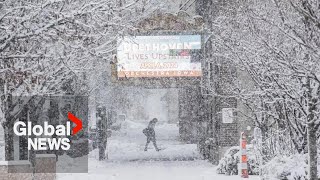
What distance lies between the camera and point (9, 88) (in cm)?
1127

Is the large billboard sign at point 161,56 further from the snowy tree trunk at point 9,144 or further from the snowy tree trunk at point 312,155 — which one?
the snowy tree trunk at point 312,155

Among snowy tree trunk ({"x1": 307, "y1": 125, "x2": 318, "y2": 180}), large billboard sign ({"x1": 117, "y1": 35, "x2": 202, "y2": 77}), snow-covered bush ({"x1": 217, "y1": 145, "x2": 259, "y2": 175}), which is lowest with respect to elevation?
snow-covered bush ({"x1": 217, "y1": 145, "x2": 259, "y2": 175})

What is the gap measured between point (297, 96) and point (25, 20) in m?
4.51

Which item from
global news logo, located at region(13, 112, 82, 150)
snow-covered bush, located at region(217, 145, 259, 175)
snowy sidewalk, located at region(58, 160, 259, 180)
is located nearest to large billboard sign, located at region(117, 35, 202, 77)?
snowy sidewalk, located at region(58, 160, 259, 180)

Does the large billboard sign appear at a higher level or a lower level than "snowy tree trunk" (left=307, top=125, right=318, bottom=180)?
higher

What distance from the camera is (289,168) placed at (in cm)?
1041

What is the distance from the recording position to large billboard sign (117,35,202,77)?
737 inches

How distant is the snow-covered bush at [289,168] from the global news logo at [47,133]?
258 inches

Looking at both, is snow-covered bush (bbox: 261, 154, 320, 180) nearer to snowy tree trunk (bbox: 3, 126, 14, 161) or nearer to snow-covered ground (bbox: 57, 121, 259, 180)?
snow-covered ground (bbox: 57, 121, 259, 180)

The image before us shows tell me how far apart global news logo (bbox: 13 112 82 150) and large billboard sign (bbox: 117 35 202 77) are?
344cm

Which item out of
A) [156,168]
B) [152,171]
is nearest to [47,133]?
[156,168]

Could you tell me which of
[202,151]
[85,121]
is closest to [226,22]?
[202,151]

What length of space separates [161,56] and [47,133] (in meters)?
5.88

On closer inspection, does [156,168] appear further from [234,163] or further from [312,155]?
[312,155]
